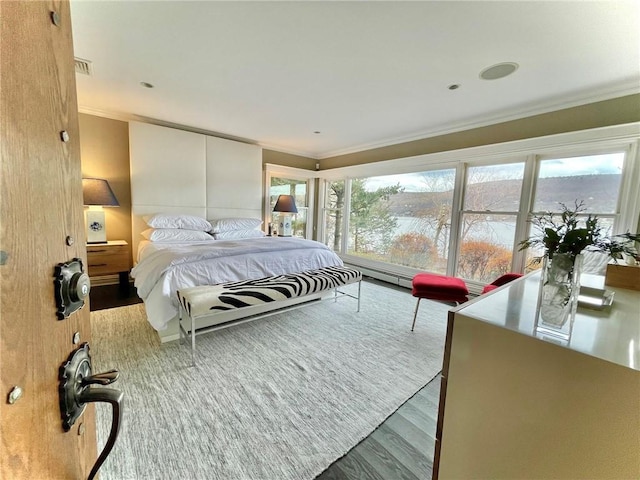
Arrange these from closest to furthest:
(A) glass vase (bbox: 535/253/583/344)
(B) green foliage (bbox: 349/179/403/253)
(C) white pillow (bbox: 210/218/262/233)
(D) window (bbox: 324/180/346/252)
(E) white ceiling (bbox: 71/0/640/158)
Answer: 1. (A) glass vase (bbox: 535/253/583/344)
2. (E) white ceiling (bbox: 71/0/640/158)
3. (C) white pillow (bbox: 210/218/262/233)
4. (B) green foliage (bbox: 349/179/403/253)
5. (D) window (bbox: 324/180/346/252)

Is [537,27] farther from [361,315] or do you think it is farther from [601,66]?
[361,315]

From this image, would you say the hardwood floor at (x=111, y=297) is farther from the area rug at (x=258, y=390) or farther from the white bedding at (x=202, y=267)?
the white bedding at (x=202, y=267)

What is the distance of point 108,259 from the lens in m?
3.16

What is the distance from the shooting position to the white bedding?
211cm

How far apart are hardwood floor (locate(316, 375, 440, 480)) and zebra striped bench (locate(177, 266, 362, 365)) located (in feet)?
4.06

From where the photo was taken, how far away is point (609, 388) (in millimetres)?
623

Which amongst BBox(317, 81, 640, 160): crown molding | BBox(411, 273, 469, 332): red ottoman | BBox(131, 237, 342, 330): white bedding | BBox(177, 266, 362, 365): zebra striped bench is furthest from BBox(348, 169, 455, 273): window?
BBox(131, 237, 342, 330): white bedding

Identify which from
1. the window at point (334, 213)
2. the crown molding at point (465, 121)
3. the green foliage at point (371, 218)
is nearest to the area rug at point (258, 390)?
the green foliage at point (371, 218)

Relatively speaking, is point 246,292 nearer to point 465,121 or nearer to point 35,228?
point 35,228

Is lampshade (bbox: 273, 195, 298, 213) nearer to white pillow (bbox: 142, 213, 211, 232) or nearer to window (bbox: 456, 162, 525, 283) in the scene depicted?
white pillow (bbox: 142, 213, 211, 232)

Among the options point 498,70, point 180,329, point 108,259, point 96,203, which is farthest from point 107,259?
point 498,70

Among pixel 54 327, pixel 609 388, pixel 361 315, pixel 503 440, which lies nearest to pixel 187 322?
pixel 361 315

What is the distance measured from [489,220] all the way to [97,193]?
4.83 metres

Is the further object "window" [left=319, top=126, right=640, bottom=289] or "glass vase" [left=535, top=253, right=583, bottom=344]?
"window" [left=319, top=126, right=640, bottom=289]
